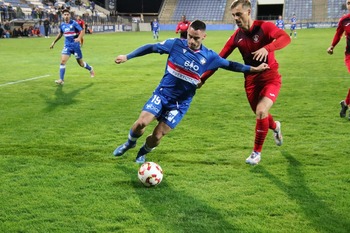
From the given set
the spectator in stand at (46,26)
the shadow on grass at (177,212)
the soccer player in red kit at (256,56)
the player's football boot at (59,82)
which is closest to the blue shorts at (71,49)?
the player's football boot at (59,82)

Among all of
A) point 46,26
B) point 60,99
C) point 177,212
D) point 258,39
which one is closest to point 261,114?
point 258,39

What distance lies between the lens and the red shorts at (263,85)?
614cm

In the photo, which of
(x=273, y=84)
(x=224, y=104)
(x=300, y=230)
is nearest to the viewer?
(x=300, y=230)

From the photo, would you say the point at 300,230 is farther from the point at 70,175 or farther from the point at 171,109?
the point at 70,175

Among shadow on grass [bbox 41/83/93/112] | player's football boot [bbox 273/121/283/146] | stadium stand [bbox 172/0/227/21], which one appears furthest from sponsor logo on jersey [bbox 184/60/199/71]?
stadium stand [bbox 172/0/227/21]

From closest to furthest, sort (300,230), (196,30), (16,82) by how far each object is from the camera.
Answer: (300,230) < (196,30) < (16,82)

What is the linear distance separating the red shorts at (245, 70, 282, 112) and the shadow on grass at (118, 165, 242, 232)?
2.07 metres

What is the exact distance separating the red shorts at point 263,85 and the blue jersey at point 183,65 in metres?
0.63

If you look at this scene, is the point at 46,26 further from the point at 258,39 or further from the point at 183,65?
the point at 183,65

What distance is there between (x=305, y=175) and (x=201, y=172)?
137 centimetres

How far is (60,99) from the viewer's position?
11.1 meters

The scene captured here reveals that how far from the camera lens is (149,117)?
5.57 metres

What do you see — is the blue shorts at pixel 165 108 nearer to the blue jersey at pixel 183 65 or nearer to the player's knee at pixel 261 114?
the blue jersey at pixel 183 65

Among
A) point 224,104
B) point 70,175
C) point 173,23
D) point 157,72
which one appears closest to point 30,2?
point 173,23
